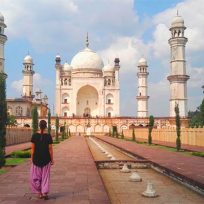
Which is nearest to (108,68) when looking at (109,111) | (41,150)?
(109,111)

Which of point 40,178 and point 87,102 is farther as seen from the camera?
point 87,102

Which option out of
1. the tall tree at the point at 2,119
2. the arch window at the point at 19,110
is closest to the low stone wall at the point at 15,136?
the tall tree at the point at 2,119

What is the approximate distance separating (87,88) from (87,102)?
2008 mm

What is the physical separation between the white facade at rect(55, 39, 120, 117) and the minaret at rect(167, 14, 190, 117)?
9451 mm

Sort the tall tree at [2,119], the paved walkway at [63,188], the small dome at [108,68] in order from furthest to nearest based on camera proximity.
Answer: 1. the small dome at [108,68]
2. the tall tree at [2,119]
3. the paved walkway at [63,188]

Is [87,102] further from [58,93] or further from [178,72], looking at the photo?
[178,72]

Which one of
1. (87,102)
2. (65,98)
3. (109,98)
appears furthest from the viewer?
(87,102)

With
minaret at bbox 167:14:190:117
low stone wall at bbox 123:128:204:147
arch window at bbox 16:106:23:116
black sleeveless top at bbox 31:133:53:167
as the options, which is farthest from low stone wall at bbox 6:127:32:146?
arch window at bbox 16:106:23:116

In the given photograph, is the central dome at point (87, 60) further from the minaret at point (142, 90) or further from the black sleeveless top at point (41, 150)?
the black sleeveless top at point (41, 150)

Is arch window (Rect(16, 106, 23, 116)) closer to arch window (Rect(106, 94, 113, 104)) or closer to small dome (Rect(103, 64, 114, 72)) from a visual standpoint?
arch window (Rect(106, 94, 113, 104))

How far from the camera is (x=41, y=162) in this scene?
431 cm

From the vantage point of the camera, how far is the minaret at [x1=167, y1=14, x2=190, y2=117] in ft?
129

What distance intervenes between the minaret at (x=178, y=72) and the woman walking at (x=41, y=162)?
35.4m

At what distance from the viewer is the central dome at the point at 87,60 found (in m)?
48.9
